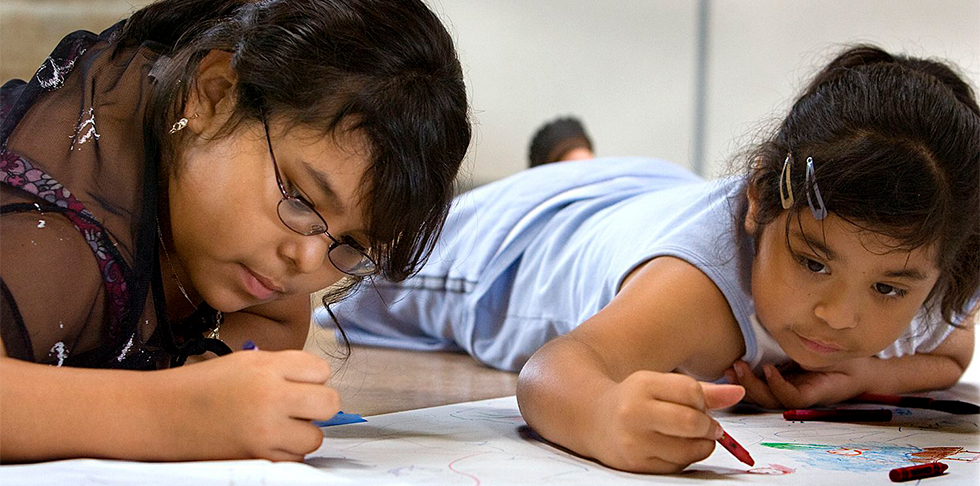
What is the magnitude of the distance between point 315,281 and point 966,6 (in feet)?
9.27

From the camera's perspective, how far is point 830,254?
0.99 metres

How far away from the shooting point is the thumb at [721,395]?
69cm

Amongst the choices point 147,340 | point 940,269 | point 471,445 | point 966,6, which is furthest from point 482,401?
point 966,6

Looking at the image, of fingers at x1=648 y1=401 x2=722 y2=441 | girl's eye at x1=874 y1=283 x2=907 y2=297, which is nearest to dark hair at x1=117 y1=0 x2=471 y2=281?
fingers at x1=648 y1=401 x2=722 y2=441

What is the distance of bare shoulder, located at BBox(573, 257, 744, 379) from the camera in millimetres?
978

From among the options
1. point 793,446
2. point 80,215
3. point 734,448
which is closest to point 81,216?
point 80,215

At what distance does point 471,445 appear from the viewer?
2.67 feet

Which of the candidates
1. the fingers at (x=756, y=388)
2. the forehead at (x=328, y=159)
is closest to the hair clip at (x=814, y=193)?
the fingers at (x=756, y=388)

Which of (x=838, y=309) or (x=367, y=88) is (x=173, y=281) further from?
(x=838, y=309)

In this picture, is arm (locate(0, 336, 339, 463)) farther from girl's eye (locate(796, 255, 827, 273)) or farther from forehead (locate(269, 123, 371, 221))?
girl's eye (locate(796, 255, 827, 273))

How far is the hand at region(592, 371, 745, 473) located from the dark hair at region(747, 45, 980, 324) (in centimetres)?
37

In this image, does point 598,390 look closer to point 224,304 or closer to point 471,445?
point 471,445

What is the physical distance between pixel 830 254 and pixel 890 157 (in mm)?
110

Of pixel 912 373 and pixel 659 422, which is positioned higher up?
pixel 659 422
